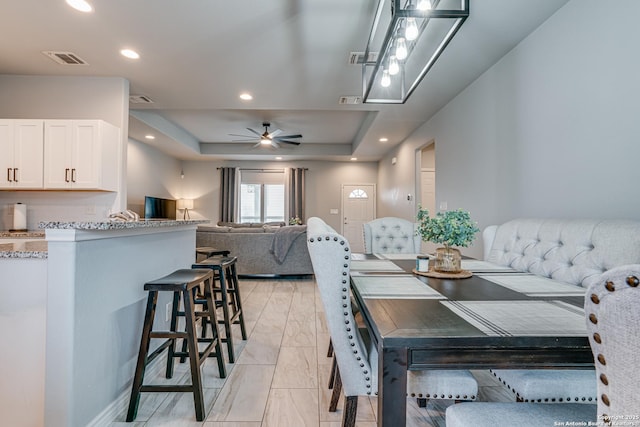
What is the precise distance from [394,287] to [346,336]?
1.18ft

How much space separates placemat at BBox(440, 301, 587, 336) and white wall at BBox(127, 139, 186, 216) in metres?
6.25

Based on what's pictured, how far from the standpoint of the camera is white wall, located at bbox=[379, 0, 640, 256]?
1745 mm

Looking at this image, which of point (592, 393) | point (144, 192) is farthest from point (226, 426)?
point (144, 192)

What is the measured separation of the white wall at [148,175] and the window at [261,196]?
173 centimetres

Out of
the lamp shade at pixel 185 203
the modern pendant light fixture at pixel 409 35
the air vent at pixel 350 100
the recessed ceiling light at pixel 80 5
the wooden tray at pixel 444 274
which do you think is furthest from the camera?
the lamp shade at pixel 185 203

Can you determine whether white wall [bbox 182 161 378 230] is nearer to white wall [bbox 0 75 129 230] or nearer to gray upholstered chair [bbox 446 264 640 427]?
white wall [bbox 0 75 129 230]

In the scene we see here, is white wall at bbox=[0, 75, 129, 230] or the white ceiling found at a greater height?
the white ceiling

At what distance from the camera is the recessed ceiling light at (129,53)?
114 inches

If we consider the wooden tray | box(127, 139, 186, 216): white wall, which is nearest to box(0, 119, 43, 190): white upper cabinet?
box(127, 139, 186, 216): white wall

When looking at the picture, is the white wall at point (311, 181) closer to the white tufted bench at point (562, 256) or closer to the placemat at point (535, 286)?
the white tufted bench at point (562, 256)

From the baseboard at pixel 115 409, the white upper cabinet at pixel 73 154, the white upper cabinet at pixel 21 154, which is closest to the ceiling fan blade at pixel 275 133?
the white upper cabinet at pixel 73 154

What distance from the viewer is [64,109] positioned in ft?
11.3

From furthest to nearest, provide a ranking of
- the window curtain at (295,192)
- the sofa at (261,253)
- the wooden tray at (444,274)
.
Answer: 1. the window curtain at (295,192)
2. the sofa at (261,253)
3. the wooden tray at (444,274)

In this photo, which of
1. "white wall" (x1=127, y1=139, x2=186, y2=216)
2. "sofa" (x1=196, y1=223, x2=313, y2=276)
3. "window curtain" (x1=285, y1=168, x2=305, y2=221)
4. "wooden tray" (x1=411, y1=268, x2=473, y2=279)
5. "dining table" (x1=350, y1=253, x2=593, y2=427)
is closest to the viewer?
"dining table" (x1=350, y1=253, x2=593, y2=427)
